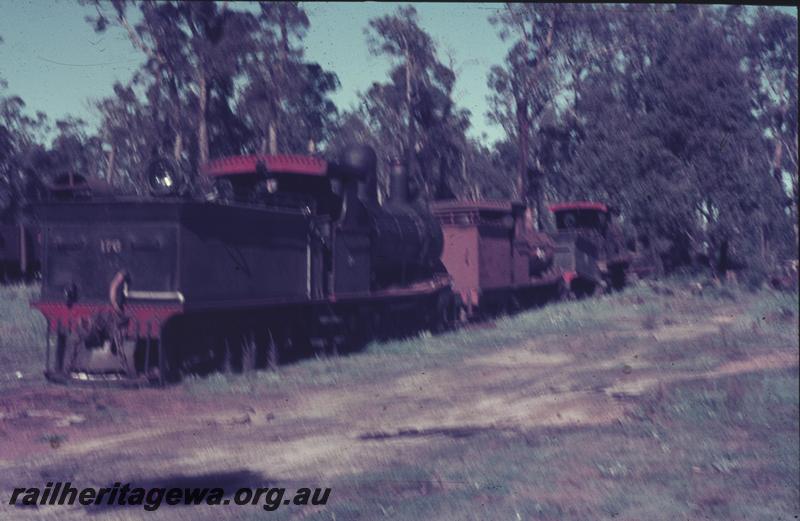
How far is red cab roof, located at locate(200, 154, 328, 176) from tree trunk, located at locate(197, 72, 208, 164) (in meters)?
15.2

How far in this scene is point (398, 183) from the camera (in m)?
17.3

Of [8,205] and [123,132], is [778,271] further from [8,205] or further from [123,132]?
[8,205]

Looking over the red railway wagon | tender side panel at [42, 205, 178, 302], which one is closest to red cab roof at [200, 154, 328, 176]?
tender side panel at [42, 205, 178, 302]

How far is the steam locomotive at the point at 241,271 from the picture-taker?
10.0 metres

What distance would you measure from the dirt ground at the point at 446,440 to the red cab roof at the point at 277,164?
9.74 feet

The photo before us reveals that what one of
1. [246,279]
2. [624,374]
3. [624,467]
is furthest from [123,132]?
[624,467]

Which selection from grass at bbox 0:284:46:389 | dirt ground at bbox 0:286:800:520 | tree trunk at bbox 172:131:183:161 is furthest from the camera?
tree trunk at bbox 172:131:183:161

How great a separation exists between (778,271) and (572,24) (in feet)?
47.9

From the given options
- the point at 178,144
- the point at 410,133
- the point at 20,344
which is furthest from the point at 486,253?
the point at 410,133

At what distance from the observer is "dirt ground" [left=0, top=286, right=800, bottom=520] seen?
18.9 feet

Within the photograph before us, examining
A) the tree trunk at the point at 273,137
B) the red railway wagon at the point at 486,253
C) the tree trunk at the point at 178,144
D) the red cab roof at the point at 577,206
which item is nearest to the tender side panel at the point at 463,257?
the red railway wagon at the point at 486,253

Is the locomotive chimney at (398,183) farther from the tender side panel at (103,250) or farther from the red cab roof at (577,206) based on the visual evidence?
the red cab roof at (577,206)

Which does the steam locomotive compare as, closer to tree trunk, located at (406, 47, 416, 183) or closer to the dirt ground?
the dirt ground

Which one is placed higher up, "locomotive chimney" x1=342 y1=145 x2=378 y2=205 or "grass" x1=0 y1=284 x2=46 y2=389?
"locomotive chimney" x1=342 y1=145 x2=378 y2=205
